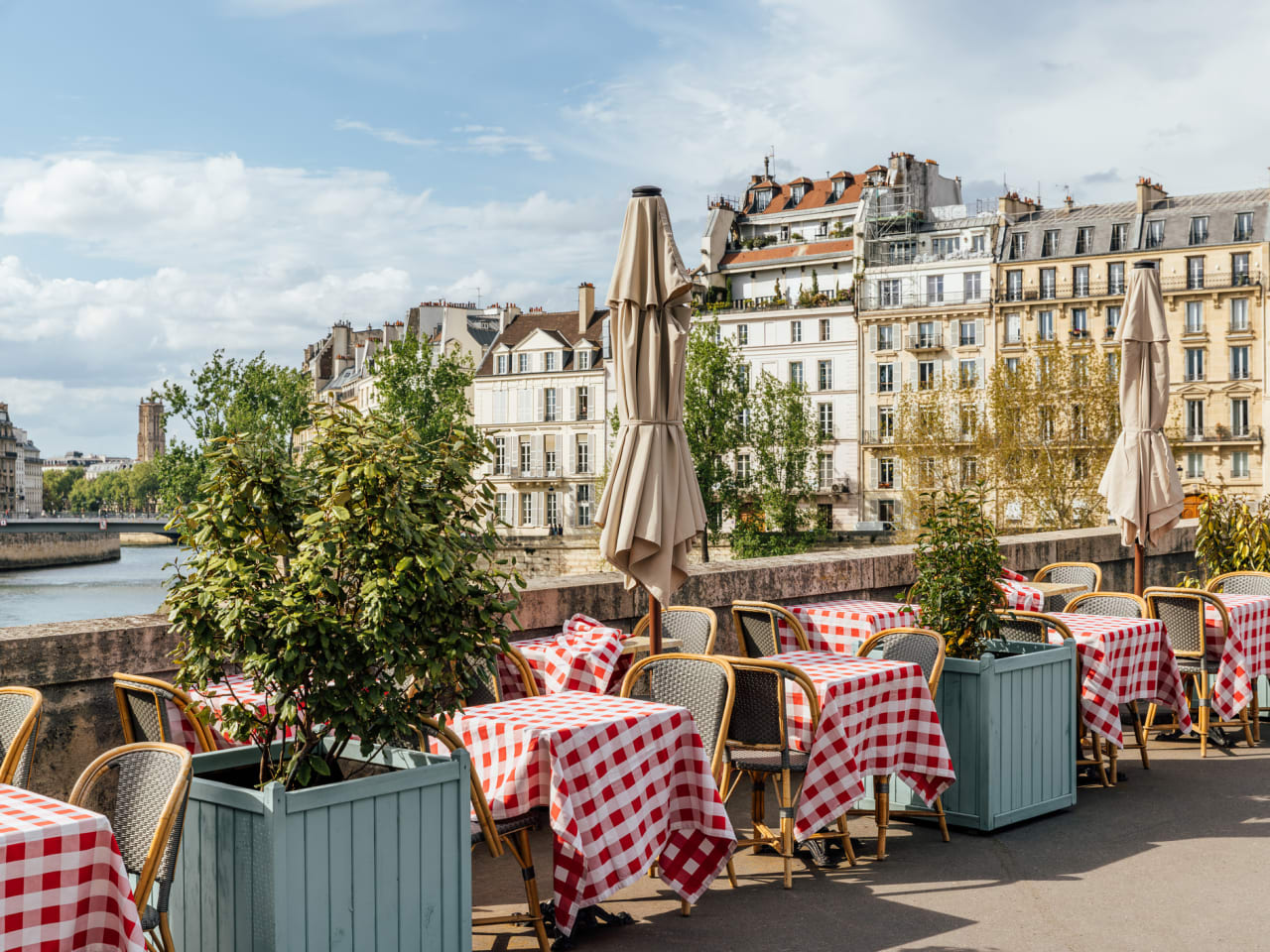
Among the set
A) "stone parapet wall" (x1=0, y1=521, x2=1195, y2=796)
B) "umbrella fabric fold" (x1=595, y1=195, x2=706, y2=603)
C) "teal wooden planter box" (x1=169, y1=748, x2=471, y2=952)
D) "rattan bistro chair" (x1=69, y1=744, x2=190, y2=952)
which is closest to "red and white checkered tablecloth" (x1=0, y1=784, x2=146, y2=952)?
"rattan bistro chair" (x1=69, y1=744, x2=190, y2=952)

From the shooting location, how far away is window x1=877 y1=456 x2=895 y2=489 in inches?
2640

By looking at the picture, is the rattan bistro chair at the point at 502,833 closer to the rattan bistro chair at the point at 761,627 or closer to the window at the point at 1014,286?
the rattan bistro chair at the point at 761,627

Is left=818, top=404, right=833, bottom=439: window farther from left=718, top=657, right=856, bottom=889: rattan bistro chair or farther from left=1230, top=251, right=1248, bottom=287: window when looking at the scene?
left=718, top=657, right=856, bottom=889: rattan bistro chair

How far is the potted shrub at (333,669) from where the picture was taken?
4141 mm

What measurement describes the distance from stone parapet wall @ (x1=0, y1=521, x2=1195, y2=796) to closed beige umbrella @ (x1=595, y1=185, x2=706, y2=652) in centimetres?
88

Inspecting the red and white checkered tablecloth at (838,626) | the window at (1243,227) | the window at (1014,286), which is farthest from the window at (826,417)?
the red and white checkered tablecloth at (838,626)

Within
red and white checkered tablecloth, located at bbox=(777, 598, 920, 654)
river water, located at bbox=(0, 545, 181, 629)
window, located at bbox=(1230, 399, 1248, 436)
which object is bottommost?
river water, located at bbox=(0, 545, 181, 629)

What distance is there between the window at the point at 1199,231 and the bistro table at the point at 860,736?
61.3 m

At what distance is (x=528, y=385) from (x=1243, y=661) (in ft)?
221

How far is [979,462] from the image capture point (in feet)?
167

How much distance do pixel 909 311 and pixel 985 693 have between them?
6162 centimetres

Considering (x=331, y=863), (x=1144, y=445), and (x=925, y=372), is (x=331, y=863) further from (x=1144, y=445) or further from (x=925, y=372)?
(x=925, y=372)

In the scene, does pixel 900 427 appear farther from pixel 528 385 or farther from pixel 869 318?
pixel 528 385

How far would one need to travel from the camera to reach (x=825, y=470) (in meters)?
69.4
